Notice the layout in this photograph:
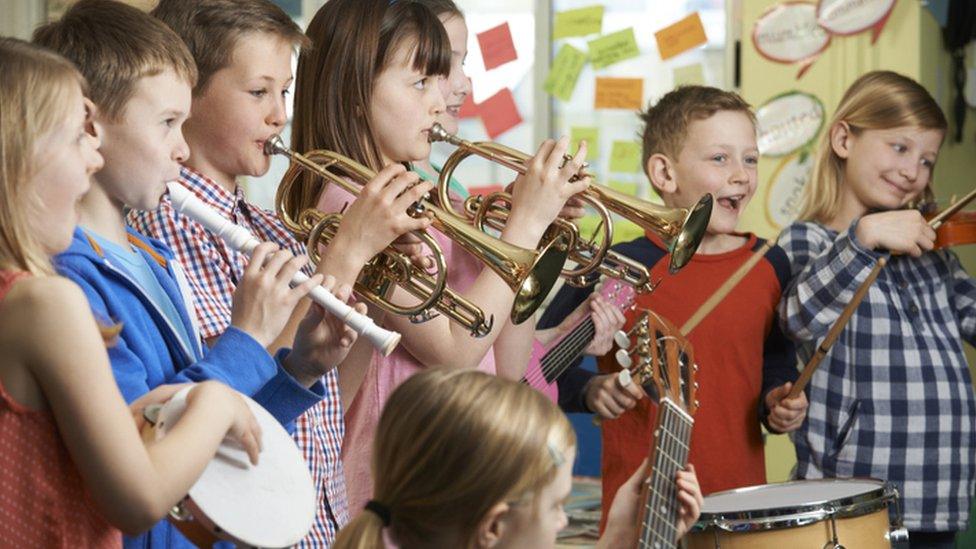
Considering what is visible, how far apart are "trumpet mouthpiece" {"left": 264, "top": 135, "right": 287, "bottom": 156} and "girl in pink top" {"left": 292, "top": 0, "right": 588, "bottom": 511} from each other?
0.18m

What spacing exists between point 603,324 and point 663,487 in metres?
0.75

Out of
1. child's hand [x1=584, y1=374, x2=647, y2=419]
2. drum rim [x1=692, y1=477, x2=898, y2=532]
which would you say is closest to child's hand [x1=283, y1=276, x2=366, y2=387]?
drum rim [x1=692, y1=477, x2=898, y2=532]

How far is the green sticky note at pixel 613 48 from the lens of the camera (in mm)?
5301

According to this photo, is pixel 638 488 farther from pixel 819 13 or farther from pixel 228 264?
pixel 819 13

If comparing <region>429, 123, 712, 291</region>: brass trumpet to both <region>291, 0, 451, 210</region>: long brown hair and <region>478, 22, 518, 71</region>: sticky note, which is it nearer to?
<region>291, 0, 451, 210</region>: long brown hair

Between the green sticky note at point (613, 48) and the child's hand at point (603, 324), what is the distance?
8.84 ft

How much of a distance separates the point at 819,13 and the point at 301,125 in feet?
9.52

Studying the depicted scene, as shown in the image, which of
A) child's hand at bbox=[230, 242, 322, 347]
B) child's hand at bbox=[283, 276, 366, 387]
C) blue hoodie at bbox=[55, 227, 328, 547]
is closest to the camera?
blue hoodie at bbox=[55, 227, 328, 547]

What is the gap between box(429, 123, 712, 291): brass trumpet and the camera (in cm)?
235

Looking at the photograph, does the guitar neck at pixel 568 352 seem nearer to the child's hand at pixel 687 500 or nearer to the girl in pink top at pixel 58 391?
the child's hand at pixel 687 500

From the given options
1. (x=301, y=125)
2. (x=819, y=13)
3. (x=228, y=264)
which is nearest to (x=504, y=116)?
(x=819, y=13)

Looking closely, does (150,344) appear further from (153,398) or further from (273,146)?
(273,146)

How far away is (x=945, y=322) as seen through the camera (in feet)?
9.78

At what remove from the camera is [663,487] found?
2047 mm
